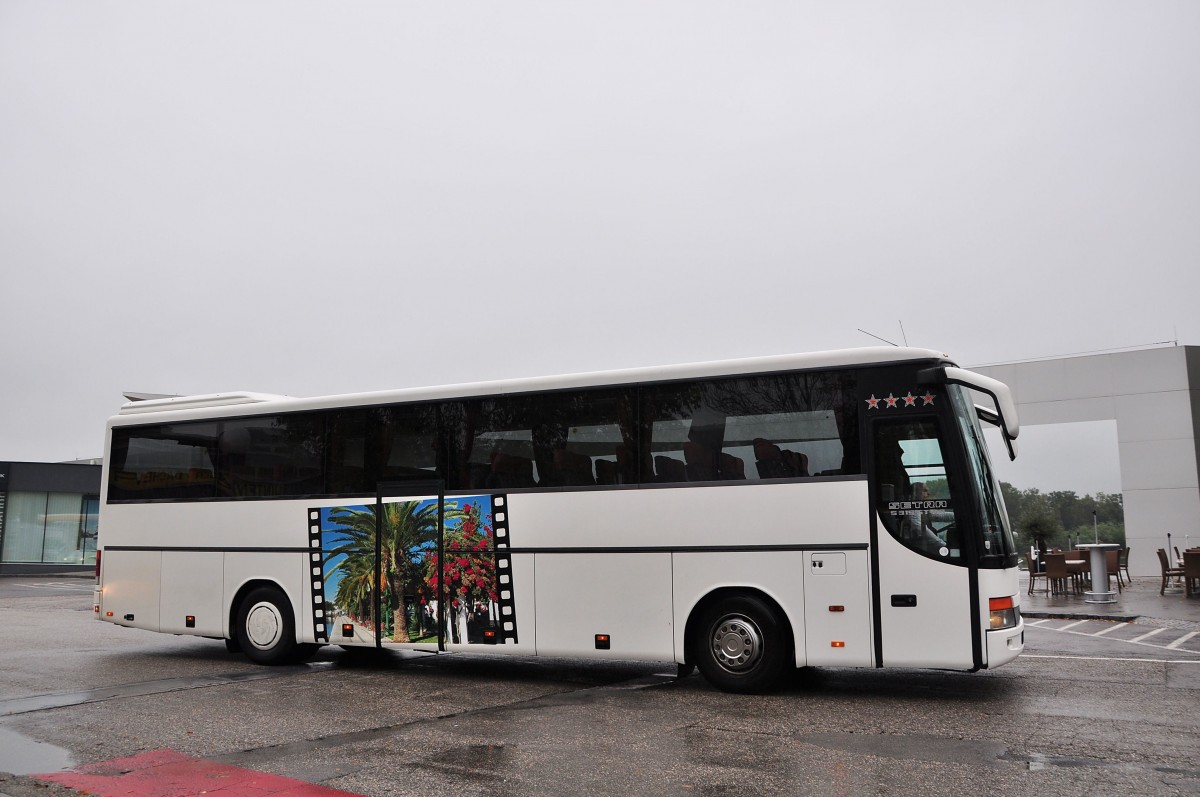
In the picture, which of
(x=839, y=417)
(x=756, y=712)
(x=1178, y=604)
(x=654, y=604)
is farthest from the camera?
(x=1178, y=604)

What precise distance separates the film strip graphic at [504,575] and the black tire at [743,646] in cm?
207

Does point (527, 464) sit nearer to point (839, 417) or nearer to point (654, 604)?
point (654, 604)

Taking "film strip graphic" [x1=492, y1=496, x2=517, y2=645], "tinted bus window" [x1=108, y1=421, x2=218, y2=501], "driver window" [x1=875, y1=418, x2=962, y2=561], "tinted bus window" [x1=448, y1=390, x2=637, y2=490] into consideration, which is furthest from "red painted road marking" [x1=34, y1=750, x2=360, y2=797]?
"tinted bus window" [x1=108, y1=421, x2=218, y2=501]

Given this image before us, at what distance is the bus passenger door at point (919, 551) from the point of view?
8.41 m

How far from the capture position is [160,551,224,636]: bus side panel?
12062mm

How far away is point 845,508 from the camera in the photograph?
8.81 meters

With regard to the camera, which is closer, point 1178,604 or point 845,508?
point 845,508

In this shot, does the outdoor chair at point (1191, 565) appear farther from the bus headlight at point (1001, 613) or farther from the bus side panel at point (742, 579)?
the bus side panel at point (742, 579)

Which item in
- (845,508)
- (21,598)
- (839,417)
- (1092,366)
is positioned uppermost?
(1092,366)

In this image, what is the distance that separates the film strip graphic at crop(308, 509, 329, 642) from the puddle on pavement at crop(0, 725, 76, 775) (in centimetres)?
398

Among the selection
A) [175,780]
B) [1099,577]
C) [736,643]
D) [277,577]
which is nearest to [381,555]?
[277,577]

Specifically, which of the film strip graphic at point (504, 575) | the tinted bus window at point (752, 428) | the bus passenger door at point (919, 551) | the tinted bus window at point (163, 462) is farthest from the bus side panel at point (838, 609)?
the tinted bus window at point (163, 462)

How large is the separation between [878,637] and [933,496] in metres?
1.34

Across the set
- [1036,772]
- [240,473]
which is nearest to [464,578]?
[240,473]
